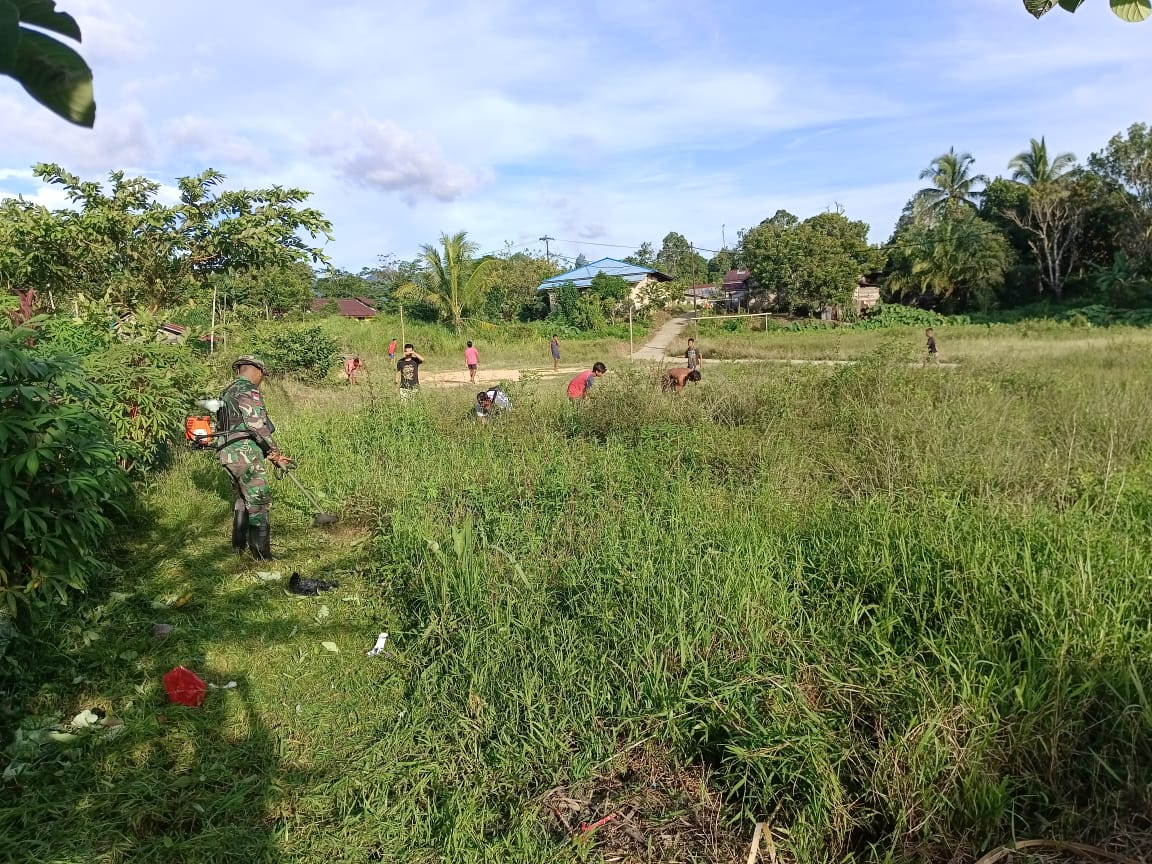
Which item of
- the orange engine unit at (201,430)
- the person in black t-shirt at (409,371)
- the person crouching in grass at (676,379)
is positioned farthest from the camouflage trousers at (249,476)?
the person in black t-shirt at (409,371)

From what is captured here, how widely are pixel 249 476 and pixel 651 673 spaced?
142 inches

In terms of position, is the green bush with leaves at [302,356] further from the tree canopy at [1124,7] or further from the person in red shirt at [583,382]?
the tree canopy at [1124,7]

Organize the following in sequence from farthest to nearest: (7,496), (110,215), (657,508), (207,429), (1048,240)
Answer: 1. (1048,240)
2. (110,215)
3. (207,429)
4. (657,508)
5. (7,496)

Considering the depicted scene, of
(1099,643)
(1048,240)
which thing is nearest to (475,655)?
(1099,643)

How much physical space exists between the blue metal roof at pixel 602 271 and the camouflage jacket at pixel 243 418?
31.1 metres

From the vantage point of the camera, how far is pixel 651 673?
112 inches

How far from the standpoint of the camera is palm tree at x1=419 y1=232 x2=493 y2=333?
28.6m

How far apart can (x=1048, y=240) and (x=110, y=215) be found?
37.8 metres

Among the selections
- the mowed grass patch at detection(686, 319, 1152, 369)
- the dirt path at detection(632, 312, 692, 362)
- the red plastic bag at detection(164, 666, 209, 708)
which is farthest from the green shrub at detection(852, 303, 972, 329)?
the red plastic bag at detection(164, 666, 209, 708)

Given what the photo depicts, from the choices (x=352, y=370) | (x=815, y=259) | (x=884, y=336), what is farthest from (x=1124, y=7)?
(x=815, y=259)

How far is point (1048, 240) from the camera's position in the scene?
32500 millimetres

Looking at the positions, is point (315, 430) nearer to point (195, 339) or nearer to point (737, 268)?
point (195, 339)

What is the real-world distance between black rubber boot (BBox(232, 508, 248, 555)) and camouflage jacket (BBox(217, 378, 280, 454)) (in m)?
0.52

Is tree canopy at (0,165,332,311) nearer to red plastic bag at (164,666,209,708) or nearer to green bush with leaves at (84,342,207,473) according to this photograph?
green bush with leaves at (84,342,207,473)
